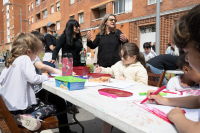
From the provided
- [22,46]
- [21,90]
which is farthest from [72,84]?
[22,46]

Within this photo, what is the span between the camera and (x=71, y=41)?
3422mm

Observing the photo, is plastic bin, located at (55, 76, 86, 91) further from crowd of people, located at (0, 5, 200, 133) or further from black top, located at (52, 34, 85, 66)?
black top, located at (52, 34, 85, 66)

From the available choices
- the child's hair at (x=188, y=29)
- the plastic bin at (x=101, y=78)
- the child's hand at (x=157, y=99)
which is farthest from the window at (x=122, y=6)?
the child's hair at (x=188, y=29)

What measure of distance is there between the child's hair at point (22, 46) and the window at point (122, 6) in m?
14.3

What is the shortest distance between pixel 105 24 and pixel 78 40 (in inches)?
26.0

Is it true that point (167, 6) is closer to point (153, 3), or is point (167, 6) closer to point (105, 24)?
point (153, 3)

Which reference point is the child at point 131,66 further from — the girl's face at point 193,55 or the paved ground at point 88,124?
the girl's face at point 193,55

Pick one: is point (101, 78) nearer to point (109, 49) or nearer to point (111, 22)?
point (109, 49)

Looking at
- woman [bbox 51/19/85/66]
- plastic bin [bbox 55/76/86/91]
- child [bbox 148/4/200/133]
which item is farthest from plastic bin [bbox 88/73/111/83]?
woman [bbox 51/19/85/66]

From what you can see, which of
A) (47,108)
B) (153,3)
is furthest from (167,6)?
(47,108)

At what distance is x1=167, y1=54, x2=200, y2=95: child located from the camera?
1.91 m

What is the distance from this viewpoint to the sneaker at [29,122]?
1597 millimetres

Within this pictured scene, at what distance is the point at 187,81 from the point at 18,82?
6.36ft

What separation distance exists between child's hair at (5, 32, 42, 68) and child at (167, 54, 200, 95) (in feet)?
5.95
